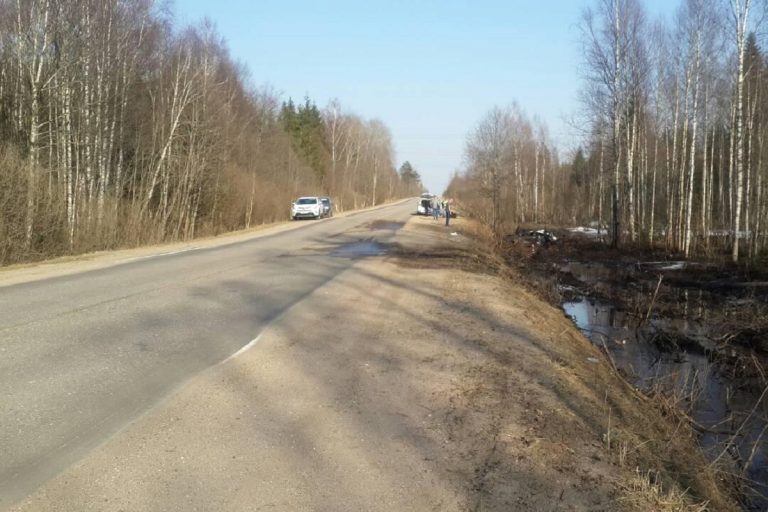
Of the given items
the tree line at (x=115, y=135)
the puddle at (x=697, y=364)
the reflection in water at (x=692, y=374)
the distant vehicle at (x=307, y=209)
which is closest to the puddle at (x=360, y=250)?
the puddle at (x=697, y=364)

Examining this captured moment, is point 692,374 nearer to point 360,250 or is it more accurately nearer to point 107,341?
point 107,341

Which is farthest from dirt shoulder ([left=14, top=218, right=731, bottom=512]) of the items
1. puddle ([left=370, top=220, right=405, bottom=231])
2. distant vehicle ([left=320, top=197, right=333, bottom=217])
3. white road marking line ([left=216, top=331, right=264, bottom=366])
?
distant vehicle ([left=320, top=197, right=333, bottom=217])

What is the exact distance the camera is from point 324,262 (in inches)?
669

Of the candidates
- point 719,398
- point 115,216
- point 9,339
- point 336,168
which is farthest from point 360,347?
point 336,168

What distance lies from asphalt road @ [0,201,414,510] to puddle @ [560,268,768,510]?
18.8ft

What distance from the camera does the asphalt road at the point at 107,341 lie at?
4.86 meters

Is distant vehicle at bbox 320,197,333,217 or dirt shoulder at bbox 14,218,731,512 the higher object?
distant vehicle at bbox 320,197,333,217

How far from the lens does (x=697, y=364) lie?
1077cm

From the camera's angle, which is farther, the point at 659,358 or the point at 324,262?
the point at 324,262

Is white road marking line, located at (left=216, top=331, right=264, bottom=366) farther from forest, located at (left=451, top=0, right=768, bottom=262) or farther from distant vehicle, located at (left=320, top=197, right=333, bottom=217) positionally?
distant vehicle, located at (left=320, top=197, right=333, bottom=217)

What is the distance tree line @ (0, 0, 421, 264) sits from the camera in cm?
2003

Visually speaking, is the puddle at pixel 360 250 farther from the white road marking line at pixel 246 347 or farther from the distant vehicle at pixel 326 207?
the distant vehicle at pixel 326 207

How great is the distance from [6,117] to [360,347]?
20.7 m

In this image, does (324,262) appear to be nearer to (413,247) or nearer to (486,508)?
(413,247)
